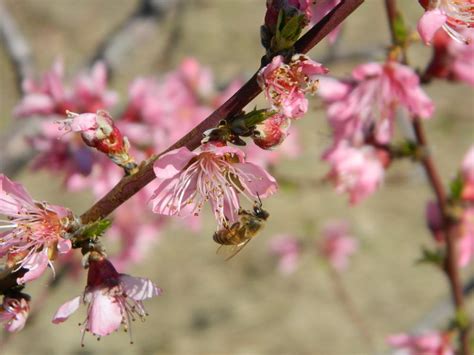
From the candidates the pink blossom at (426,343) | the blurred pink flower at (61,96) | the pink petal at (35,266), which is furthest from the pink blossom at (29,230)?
the pink blossom at (426,343)

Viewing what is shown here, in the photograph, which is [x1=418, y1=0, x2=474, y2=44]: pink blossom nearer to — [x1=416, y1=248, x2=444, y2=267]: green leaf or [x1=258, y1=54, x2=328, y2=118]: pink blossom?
[x1=258, y1=54, x2=328, y2=118]: pink blossom

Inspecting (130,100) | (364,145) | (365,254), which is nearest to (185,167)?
(364,145)

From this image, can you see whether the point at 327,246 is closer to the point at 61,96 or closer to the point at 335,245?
the point at 335,245

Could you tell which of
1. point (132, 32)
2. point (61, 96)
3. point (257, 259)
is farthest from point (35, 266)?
point (257, 259)

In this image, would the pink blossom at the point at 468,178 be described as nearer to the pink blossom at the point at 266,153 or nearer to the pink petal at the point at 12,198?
the pink blossom at the point at 266,153

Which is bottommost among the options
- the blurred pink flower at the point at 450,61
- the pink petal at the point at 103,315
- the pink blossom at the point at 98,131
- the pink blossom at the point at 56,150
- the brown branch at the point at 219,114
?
the pink petal at the point at 103,315

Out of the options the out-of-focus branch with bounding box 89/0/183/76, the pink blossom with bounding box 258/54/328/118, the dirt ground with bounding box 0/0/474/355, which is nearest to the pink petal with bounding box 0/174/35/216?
the pink blossom with bounding box 258/54/328/118
